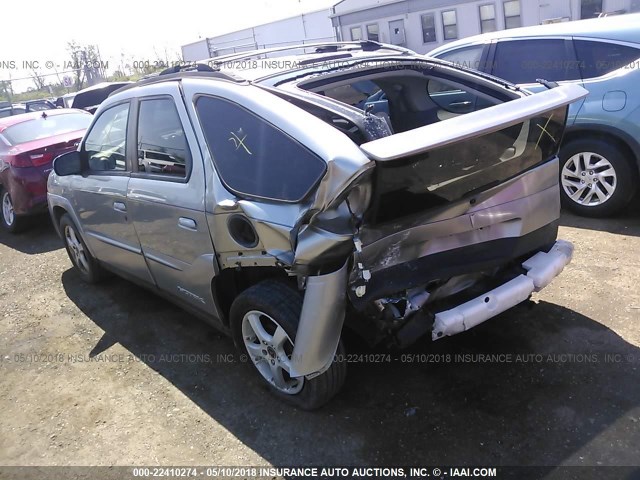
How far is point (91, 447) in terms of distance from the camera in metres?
2.98

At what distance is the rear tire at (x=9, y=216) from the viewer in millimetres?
7300

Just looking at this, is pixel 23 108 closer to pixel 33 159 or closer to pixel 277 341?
pixel 33 159

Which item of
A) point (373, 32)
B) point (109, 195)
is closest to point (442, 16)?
point (373, 32)

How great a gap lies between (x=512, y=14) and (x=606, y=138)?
1493 centimetres

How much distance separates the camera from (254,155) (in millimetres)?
2779

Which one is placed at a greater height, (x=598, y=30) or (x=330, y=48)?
(x=330, y=48)

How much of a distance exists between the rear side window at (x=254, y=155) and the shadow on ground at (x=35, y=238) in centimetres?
455

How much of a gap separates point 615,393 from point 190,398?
2388 millimetres

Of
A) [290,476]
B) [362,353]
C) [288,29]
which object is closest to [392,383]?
[362,353]

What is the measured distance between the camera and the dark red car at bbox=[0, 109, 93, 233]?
271 inches

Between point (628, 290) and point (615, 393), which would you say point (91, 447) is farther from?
point (628, 290)

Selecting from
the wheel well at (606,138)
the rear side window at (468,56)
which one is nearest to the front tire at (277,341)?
the wheel well at (606,138)

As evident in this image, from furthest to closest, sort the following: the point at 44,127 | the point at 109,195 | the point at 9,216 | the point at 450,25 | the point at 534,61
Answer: the point at 450,25 → the point at 44,127 → the point at 9,216 → the point at 534,61 → the point at 109,195

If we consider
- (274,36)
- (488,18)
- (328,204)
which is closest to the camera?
(328,204)
